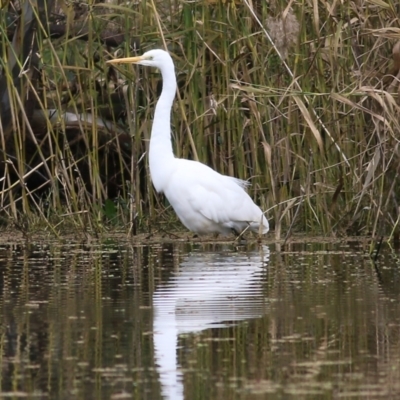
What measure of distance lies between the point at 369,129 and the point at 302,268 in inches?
57.1

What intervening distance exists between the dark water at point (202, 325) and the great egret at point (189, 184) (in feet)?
2.39

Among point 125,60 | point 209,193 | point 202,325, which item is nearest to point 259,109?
point 209,193

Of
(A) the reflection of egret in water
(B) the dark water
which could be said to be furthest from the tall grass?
(A) the reflection of egret in water

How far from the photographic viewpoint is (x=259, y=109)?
24.0ft

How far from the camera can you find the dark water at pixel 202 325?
10.8 feet

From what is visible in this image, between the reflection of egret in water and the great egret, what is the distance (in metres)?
0.79

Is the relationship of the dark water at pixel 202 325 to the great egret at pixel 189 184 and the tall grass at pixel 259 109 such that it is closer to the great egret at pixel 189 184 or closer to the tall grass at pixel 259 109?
the tall grass at pixel 259 109

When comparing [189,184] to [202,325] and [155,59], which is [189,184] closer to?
[155,59]

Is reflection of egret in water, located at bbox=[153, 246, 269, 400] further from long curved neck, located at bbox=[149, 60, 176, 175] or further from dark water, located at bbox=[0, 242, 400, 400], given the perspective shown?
long curved neck, located at bbox=[149, 60, 176, 175]

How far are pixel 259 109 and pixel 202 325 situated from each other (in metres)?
3.26

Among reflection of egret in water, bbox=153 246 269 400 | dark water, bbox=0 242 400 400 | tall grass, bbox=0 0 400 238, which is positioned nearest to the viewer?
dark water, bbox=0 242 400 400

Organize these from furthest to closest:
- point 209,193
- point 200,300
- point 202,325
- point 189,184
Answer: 1. point 209,193
2. point 189,184
3. point 200,300
4. point 202,325

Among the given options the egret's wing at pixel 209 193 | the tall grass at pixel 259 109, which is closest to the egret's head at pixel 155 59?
the tall grass at pixel 259 109

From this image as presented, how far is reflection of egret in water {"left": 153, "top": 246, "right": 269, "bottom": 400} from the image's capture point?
12.0 ft
